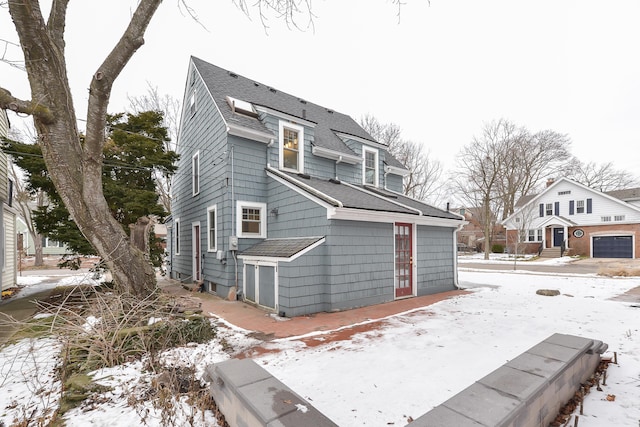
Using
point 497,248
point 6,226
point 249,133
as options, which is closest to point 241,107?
point 249,133

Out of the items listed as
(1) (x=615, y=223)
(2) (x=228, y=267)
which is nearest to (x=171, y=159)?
(2) (x=228, y=267)

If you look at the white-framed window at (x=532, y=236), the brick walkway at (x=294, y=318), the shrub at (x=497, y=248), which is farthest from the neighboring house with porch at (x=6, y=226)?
the shrub at (x=497, y=248)

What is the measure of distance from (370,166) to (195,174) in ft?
23.9

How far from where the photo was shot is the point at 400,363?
3.92 meters

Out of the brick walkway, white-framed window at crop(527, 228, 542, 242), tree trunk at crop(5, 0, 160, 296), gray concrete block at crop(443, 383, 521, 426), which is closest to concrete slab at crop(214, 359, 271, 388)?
gray concrete block at crop(443, 383, 521, 426)

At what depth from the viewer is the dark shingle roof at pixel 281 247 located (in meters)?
6.67

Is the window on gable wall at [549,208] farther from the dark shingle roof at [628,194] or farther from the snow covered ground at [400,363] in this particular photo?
the snow covered ground at [400,363]

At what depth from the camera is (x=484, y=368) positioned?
3.73m

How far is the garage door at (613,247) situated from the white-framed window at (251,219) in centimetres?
2796

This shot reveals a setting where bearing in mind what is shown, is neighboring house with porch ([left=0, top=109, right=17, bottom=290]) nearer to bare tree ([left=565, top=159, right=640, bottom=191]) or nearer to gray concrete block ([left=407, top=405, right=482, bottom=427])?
gray concrete block ([left=407, top=405, right=482, bottom=427])

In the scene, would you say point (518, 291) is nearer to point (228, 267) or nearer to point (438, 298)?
point (438, 298)

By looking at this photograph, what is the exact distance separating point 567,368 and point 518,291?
7.78 metres

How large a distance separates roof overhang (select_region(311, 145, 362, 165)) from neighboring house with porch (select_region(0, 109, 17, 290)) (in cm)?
979

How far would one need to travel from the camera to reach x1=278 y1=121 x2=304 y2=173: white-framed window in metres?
9.53
